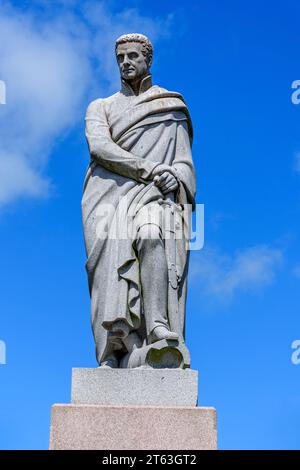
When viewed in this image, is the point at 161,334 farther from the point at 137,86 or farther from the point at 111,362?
the point at 137,86

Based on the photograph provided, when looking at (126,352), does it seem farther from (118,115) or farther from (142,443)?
(118,115)

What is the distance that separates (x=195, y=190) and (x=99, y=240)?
1459 millimetres

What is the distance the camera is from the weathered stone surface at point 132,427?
8109 millimetres

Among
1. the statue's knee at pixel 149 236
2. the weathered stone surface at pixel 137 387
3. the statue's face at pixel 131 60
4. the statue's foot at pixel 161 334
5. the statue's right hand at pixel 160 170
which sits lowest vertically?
the weathered stone surface at pixel 137 387

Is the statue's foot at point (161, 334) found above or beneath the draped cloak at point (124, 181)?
beneath

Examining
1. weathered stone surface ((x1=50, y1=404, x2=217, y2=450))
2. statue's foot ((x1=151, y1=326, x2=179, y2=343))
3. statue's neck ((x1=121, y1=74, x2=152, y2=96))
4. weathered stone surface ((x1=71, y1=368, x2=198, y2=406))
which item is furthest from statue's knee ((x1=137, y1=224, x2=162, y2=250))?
statue's neck ((x1=121, y1=74, x2=152, y2=96))

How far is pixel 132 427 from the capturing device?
816 centimetres

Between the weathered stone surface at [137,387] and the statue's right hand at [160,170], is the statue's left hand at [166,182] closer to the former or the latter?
the statue's right hand at [160,170]

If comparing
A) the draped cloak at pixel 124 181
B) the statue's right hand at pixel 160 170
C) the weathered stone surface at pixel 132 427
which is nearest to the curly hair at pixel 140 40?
the draped cloak at pixel 124 181

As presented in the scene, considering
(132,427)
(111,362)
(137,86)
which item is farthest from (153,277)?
(137,86)

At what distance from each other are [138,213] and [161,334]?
58.2 inches

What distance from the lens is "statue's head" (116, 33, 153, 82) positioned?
10.2 m

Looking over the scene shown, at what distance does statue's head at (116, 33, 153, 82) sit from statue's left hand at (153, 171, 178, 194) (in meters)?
1.44

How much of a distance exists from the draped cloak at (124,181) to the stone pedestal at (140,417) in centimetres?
66
